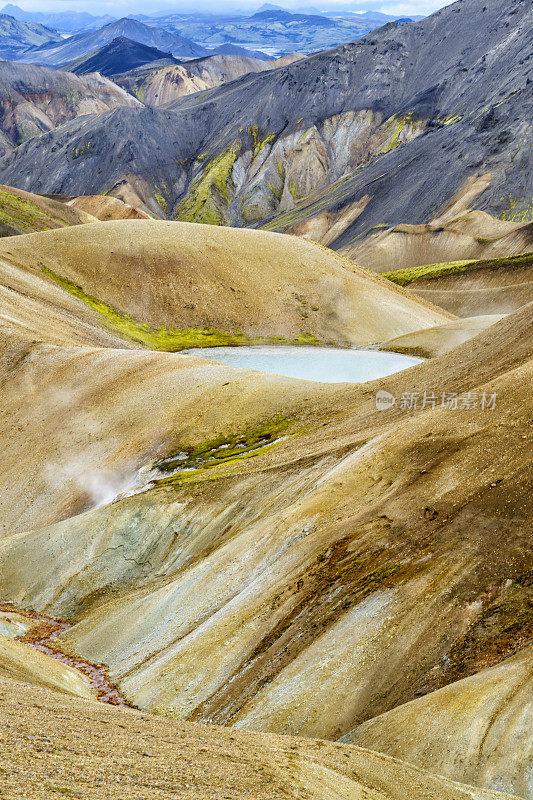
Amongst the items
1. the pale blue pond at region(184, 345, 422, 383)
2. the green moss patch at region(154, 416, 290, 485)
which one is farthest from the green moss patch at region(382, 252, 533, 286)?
the green moss patch at region(154, 416, 290, 485)

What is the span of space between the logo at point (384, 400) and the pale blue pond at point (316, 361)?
1083 inches

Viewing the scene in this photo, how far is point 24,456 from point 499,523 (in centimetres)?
4274

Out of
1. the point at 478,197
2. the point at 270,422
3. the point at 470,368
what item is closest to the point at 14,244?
the point at 270,422

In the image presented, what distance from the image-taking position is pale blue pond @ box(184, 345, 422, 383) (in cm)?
8381

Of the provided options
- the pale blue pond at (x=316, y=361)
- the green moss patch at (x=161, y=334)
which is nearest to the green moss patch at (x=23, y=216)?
the green moss patch at (x=161, y=334)

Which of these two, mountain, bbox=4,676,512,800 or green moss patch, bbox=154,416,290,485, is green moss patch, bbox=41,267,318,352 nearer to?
green moss patch, bbox=154,416,290,485

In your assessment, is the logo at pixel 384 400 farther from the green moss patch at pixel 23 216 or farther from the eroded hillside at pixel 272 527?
the green moss patch at pixel 23 216

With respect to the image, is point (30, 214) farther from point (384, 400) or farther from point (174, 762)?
point (174, 762)

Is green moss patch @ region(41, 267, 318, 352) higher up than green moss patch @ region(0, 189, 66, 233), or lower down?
lower down

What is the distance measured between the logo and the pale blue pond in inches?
1083

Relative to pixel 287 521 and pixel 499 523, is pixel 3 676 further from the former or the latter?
pixel 499 523

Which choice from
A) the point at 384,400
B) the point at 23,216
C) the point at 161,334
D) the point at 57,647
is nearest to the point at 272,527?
the point at 57,647

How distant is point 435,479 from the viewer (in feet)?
105

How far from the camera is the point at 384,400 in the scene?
51031 mm
